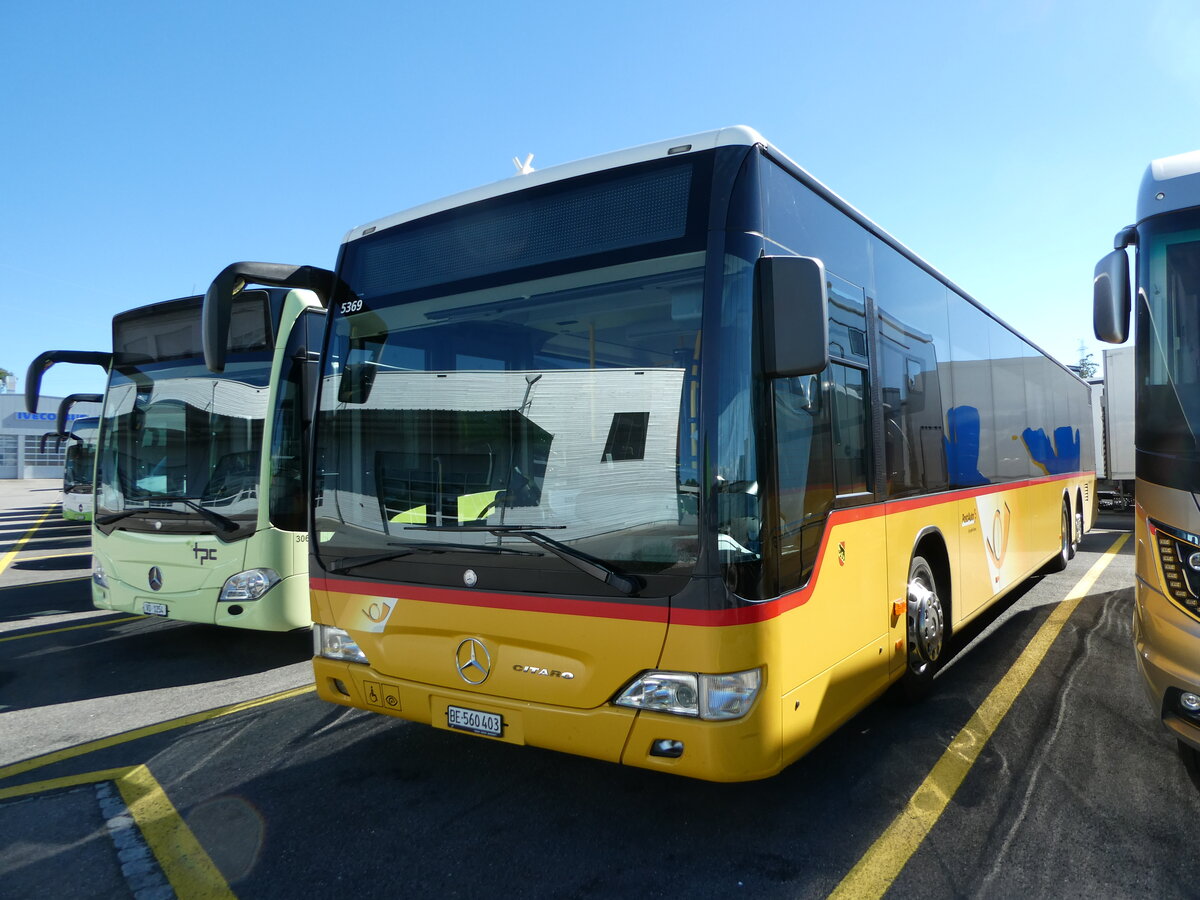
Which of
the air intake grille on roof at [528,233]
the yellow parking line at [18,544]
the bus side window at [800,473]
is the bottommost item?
the yellow parking line at [18,544]

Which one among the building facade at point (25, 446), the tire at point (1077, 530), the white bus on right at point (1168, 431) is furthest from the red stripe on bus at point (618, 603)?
the building facade at point (25, 446)

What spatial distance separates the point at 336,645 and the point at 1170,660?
3780 millimetres

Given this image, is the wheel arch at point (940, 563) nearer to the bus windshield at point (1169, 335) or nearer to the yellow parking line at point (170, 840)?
the bus windshield at point (1169, 335)

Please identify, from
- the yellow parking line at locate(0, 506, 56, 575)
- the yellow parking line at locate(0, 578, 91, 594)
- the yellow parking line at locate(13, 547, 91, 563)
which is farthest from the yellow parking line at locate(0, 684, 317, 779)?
the yellow parking line at locate(13, 547, 91, 563)

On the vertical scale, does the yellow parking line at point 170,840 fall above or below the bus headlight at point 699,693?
below

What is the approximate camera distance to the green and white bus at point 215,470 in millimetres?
6043

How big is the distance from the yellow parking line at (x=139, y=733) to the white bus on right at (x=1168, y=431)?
453 centimetres

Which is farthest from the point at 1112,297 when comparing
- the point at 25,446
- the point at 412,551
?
the point at 25,446

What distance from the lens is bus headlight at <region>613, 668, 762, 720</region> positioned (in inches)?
112

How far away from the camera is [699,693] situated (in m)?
2.85

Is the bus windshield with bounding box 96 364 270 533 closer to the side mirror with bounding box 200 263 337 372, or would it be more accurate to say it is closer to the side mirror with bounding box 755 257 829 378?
the side mirror with bounding box 200 263 337 372

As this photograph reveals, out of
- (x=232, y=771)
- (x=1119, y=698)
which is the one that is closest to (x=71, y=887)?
(x=232, y=771)

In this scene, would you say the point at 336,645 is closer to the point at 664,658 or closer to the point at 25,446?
the point at 664,658

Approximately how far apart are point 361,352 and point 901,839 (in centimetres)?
331
